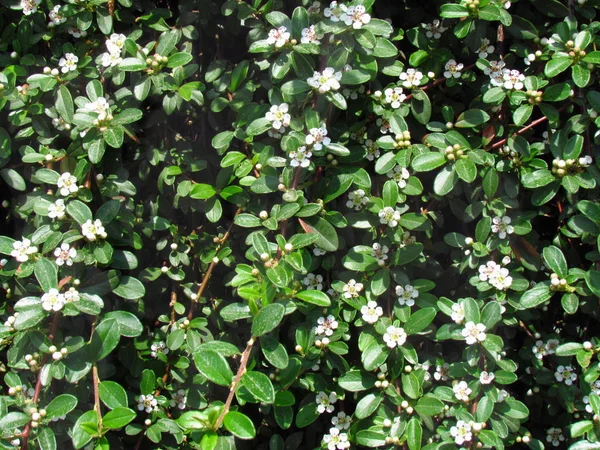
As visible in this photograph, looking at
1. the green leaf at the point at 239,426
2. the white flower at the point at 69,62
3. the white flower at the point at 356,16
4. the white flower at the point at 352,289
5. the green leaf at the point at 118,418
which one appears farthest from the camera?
the white flower at the point at 69,62

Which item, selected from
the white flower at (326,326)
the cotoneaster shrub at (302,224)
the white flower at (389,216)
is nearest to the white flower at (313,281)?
the cotoneaster shrub at (302,224)

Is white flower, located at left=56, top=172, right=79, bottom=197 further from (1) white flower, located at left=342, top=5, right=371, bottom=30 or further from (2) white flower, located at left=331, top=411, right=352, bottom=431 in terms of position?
(2) white flower, located at left=331, top=411, right=352, bottom=431

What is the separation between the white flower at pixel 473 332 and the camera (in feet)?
5.32

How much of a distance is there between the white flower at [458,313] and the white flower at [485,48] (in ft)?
2.25

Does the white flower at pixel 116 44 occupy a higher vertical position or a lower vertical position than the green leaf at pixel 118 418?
higher

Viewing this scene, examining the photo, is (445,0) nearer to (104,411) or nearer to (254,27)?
(254,27)

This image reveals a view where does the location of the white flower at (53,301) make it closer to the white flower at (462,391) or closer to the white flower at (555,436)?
the white flower at (462,391)

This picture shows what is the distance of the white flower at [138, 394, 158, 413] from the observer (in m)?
1.79

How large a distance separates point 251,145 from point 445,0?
2.20 feet

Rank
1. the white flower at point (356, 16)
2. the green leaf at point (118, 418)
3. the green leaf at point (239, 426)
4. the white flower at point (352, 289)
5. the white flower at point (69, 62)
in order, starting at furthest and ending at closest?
the white flower at point (69, 62) → the white flower at point (352, 289) → the white flower at point (356, 16) → the green leaf at point (118, 418) → the green leaf at point (239, 426)

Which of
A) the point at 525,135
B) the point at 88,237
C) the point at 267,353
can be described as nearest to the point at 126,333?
the point at 88,237

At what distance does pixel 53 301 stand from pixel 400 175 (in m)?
0.90

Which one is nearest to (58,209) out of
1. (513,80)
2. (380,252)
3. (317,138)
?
(317,138)

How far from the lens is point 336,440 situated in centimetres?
173
